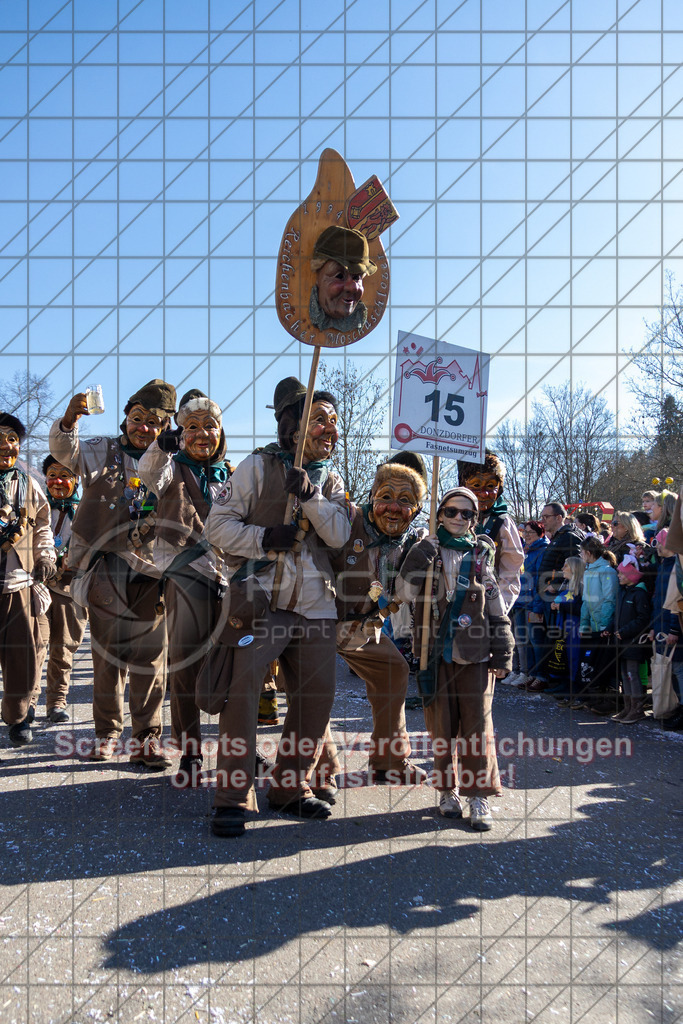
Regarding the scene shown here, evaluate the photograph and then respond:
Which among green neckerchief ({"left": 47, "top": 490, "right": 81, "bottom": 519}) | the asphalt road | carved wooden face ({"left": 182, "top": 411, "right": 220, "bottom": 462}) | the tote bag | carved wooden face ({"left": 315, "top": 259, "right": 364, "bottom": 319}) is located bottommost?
the asphalt road

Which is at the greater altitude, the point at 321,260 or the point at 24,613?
the point at 321,260

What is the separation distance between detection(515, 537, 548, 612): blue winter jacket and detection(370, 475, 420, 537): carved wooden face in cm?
452

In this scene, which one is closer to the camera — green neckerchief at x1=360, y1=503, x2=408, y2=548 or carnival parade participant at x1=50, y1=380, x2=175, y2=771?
green neckerchief at x1=360, y1=503, x2=408, y2=548

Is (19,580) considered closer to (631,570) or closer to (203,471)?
(203,471)

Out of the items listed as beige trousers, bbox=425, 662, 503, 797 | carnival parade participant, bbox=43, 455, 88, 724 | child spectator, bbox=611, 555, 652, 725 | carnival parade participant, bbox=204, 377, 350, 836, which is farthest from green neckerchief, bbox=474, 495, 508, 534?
carnival parade participant, bbox=43, 455, 88, 724

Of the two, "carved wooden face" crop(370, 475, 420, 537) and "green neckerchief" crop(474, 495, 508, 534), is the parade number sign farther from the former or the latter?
"carved wooden face" crop(370, 475, 420, 537)

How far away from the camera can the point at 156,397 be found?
15.5ft

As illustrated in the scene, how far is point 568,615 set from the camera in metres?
7.87

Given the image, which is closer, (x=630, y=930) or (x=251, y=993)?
(x=251, y=993)

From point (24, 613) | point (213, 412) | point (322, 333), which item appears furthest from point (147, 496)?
point (322, 333)

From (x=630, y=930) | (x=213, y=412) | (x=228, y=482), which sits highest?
(x=213, y=412)

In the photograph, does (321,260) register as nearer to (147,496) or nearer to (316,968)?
(147,496)

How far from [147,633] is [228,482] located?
1.33 meters

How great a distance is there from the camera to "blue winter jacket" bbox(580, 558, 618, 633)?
712 centimetres
